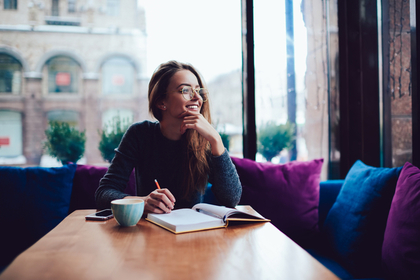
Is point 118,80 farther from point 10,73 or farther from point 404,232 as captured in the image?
point 404,232

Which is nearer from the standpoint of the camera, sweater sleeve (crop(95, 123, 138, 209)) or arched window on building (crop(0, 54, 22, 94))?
sweater sleeve (crop(95, 123, 138, 209))

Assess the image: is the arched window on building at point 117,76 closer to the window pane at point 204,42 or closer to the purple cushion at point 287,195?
the window pane at point 204,42

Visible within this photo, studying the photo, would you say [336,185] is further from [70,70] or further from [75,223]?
[70,70]

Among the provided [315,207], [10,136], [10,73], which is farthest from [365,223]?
[10,73]

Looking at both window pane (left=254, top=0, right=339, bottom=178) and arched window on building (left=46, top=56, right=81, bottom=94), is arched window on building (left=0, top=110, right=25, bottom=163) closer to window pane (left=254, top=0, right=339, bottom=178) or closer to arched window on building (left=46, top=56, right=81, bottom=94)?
arched window on building (left=46, top=56, right=81, bottom=94)

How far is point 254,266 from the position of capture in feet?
1.83

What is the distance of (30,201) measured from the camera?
54.6 inches

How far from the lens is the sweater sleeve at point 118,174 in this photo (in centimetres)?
109

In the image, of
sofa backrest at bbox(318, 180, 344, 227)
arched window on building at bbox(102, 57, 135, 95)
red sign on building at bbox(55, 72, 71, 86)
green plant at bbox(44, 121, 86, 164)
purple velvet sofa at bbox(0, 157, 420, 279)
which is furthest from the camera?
red sign on building at bbox(55, 72, 71, 86)

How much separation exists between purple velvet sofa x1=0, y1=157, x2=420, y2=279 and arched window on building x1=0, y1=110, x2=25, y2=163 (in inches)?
47.1

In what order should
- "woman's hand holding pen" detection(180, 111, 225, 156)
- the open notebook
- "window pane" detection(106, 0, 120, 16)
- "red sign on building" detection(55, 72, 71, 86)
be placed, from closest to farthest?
the open notebook, "woman's hand holding pen" detection(180, 111, 225, 156), "window pane" detection(106, 0, 120, 16), "red sign on building" detection(55, 72, 71, 86)

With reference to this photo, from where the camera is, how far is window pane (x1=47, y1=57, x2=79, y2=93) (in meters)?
3.19

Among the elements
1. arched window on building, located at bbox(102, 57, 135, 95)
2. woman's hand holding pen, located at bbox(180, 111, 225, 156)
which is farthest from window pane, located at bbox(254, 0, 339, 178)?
arched window on building, located at bbox(102, 57, 135, 95)

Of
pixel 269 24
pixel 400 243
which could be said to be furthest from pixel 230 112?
pixel 400 243
